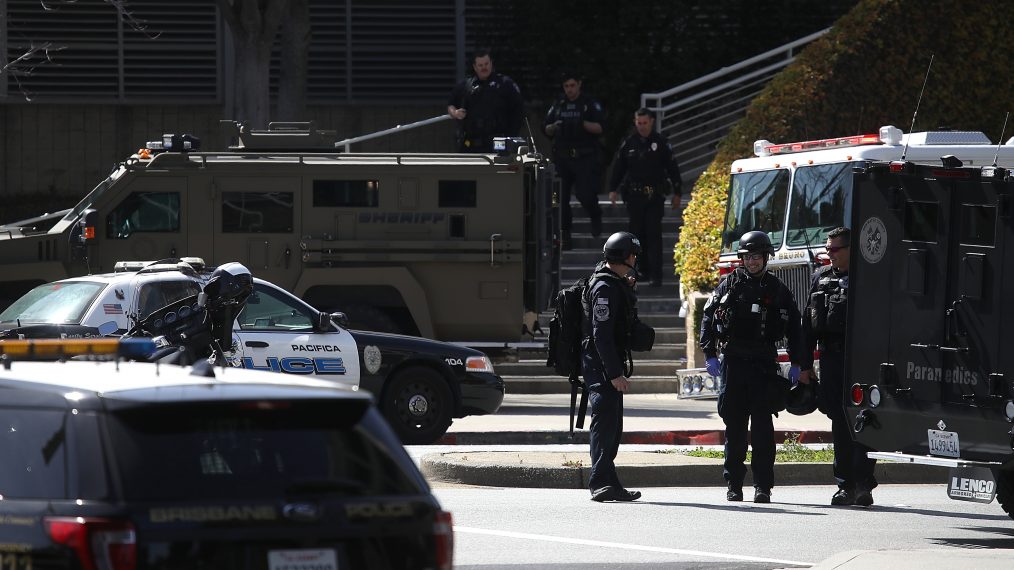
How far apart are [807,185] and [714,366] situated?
5.69 meters

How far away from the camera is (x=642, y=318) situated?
20750 millimetres

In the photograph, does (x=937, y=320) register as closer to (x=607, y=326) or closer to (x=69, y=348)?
(x=607, y=326)

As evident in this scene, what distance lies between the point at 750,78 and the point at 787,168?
8167 mm

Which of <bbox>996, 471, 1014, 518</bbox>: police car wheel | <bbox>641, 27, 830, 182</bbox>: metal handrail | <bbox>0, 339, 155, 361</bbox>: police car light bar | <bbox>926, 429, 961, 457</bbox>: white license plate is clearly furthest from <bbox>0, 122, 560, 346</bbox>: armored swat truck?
<bbox>0, 339, 155, 361</bbox>: police car light bar

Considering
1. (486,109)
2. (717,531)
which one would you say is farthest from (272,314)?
(486,109)

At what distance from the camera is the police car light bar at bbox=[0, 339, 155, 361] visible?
5727 mm

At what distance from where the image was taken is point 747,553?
908 centimetres

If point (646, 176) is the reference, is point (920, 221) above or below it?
below

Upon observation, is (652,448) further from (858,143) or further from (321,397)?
(321,397)

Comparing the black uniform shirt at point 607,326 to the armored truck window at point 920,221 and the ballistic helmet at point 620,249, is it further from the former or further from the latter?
the armored truck window at point 920,221

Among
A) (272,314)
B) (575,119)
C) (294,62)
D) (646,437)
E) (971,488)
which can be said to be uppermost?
(294,62)

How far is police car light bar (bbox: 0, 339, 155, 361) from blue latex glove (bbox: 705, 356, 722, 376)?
5660mm

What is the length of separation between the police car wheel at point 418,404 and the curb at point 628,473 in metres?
2.19

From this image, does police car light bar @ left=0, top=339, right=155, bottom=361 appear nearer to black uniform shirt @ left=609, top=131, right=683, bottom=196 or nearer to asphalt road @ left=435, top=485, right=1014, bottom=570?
asphalt road @ left=435, top=485, right=1014, bottom=570
